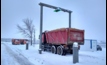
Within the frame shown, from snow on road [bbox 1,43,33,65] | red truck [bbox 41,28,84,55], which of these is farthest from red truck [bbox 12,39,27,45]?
snow on road [bbox 1,43,33,65]

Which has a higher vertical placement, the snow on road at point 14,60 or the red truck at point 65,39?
the red truck at point 65,39

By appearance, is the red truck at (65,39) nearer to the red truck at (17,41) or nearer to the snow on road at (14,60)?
the snow on road at (14,60)

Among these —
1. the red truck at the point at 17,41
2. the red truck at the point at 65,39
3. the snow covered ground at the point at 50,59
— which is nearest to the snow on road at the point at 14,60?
the snow covered ground at the point at 50,59

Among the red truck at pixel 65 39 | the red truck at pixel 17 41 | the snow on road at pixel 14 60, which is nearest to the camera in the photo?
the snow on road at pixel 14 60

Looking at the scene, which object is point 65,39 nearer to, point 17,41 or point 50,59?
point 50,59

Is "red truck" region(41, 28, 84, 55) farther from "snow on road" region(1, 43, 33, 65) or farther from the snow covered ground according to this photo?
"snow on road" region(1, 43, 33, 65)

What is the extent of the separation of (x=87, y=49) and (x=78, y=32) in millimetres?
9543

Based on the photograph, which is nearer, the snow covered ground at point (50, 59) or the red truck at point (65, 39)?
the snow covered ground at point (50, 59)

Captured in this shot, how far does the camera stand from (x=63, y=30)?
1755 cm

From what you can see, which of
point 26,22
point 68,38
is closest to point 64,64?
point 68,38

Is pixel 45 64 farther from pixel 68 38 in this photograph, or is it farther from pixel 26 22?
pixel 26 22

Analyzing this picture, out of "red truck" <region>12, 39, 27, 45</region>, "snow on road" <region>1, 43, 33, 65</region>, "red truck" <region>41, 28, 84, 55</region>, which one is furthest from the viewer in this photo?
"red truck" <region>12, 39, 27, 45</region>

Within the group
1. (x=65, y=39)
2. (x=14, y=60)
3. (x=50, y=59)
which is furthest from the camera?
(x=65, y=39)

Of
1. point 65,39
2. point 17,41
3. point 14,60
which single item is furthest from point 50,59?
point 17,41
